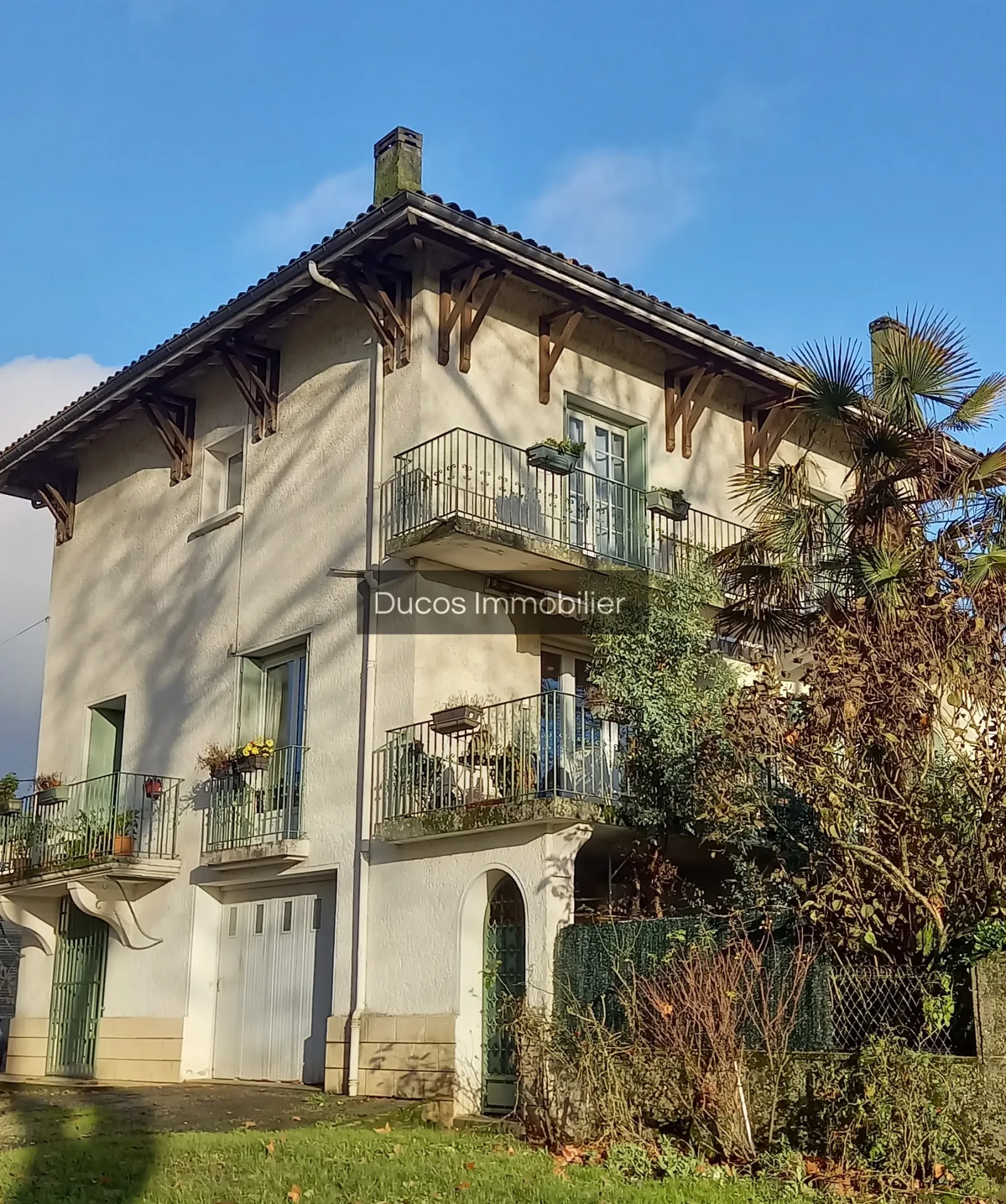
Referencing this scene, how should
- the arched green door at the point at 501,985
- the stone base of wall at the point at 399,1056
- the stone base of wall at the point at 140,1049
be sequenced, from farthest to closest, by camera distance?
the stone base of wall at the point at 140,1049 < the stone base of wall at the point at 399,1056 < the arched green door at the point at 501,985

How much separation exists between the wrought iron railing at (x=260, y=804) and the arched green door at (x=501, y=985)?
3.08 m

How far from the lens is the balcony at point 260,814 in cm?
1599

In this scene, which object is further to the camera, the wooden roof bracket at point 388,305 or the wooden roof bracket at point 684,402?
the wooden roof bracket at point 684,402

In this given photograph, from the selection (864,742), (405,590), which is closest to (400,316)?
(405,590)

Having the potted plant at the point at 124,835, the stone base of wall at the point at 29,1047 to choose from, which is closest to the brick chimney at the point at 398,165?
the potted plant at the point at 124,835

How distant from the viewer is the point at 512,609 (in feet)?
53.3

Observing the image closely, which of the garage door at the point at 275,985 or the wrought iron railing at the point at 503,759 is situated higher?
the wrought iron railing at the point at 503,759

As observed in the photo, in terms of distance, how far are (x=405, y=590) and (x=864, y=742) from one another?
5.73 m

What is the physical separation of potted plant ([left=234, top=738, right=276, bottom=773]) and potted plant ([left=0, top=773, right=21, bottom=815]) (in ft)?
17.7

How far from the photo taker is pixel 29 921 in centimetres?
2031

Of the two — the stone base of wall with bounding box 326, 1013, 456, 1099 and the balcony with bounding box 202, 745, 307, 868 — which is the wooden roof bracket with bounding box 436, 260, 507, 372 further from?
the stone base of wall with bounding box 326, 1013, 456, 1099

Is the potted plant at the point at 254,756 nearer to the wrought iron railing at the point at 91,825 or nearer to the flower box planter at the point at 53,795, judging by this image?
the wrought iron railing at the point at 91,825

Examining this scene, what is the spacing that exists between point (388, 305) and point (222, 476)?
456 cm

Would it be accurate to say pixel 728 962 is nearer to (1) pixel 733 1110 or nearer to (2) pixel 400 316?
(1) pixel 733 1110
